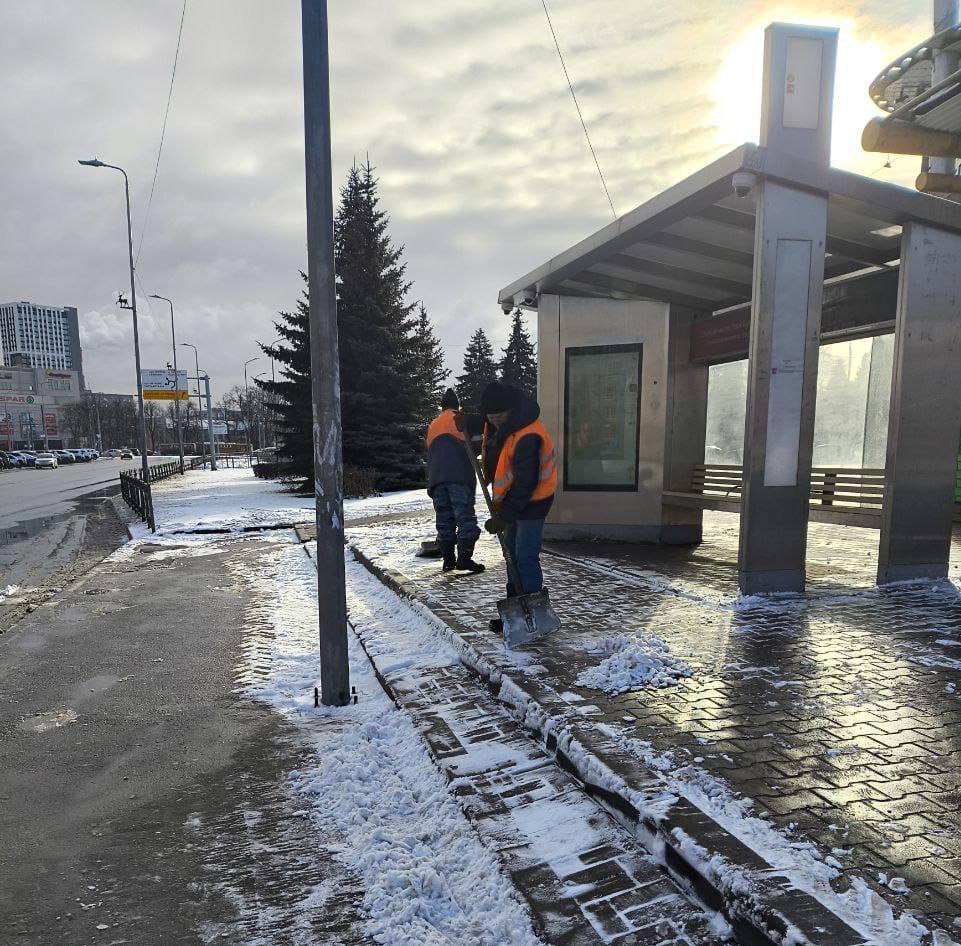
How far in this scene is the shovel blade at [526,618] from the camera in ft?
15.2

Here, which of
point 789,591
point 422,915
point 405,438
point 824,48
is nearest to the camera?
point 422,915

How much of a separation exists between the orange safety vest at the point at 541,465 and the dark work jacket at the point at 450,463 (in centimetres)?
227

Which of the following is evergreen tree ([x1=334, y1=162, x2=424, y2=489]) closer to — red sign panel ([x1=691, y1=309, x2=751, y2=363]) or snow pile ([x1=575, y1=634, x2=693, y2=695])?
red sign panel ([x1=691, y1=309, x2=751, y2=363])

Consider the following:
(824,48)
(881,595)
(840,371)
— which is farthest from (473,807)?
(840,371)

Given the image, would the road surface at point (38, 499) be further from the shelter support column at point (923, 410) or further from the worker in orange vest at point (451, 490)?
the shelter support column at point (923, 410)

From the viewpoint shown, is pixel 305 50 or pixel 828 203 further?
pixel 828 203

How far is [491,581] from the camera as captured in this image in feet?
22.0

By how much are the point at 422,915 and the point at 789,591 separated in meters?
4.70

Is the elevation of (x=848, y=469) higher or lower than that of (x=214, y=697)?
higher

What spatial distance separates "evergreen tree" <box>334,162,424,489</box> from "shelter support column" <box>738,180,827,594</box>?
1502 centimetres

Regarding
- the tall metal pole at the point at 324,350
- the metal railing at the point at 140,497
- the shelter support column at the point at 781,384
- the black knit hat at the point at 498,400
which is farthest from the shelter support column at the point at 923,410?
the metal railing at the point at 140,497

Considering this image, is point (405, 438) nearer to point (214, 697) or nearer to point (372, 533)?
point (372, 533)

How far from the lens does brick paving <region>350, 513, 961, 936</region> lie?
2.38 metres

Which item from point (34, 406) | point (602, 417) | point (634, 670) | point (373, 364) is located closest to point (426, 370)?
point (373, 364)
